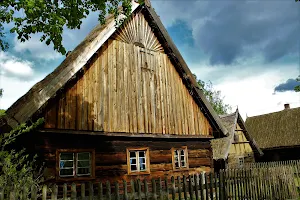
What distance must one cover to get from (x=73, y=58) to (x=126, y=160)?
429cm

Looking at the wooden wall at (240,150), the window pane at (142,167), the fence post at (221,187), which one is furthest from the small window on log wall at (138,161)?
the wooden wall at (240,150)

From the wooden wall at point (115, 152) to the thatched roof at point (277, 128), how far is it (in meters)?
16.3

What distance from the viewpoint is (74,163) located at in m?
9.09

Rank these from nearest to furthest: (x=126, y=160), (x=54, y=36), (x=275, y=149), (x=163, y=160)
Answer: (x=54, y=36) < (x=126, y=160) < (x=163, y=160) < (x=275, y=149)

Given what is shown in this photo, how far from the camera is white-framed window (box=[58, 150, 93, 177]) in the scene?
8898 millimetres

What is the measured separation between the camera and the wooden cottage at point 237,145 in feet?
Result: 74.4

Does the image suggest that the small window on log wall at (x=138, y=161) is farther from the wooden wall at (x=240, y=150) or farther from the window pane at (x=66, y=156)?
the wooden wall at (x=240, y=150)

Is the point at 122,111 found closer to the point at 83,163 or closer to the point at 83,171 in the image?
the point at 83,163

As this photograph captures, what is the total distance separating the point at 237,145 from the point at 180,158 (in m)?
13.7

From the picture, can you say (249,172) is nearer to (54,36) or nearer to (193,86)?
(193,86)

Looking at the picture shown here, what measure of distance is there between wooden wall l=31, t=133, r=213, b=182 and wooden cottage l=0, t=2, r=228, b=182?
1.2 inches

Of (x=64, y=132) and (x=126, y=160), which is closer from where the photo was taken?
(x=64, y=132)

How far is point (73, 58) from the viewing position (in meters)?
9.09

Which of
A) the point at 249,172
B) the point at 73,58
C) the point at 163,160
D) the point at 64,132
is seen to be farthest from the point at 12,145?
the point at 249,172
